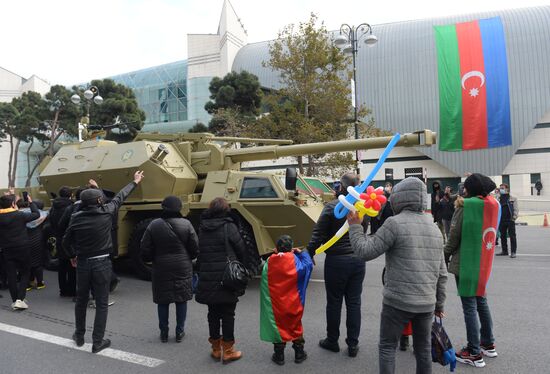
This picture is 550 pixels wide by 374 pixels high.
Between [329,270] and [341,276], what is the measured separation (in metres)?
0.13

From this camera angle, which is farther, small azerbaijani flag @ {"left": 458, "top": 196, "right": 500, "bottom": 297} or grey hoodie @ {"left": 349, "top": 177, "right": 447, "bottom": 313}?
small azerbaijani flag @ {"left": 458, "top": 196, "right": 500, "bottom": 297}

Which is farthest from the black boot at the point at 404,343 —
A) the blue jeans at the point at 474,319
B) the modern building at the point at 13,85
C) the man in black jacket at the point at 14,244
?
the modern building at the point at 13,85

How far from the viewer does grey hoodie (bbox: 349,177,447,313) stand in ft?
9.41

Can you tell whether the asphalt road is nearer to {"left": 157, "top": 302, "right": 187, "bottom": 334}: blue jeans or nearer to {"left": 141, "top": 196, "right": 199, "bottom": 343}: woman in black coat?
{"left": 157, "top": 302, "right": 187, "bottom": 334}: blue jeans

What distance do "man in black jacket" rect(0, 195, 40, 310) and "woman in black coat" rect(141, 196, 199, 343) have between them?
8.22 feet

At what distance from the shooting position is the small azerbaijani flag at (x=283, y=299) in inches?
155

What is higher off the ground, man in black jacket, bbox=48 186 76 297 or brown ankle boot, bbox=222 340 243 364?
man in black jacket, bbox=48 186 76 297

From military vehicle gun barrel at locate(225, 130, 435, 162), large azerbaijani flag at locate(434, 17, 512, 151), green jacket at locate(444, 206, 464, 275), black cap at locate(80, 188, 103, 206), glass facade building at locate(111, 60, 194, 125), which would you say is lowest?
Result: green jacket at locate(444, 206, 464, 275)

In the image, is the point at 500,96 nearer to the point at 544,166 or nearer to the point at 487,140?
the point at 487,140

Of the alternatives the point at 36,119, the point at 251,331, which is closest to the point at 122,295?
the point at 251,331

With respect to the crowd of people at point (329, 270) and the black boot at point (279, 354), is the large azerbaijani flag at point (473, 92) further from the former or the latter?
the black boot at point (279, 354)

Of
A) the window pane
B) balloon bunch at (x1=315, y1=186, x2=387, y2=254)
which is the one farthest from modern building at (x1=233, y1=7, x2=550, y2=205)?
balloon bunch at (x1=315, y1=186, x2=387, y2=254)

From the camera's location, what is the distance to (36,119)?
96.9ft

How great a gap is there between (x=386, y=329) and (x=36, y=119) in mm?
32109
